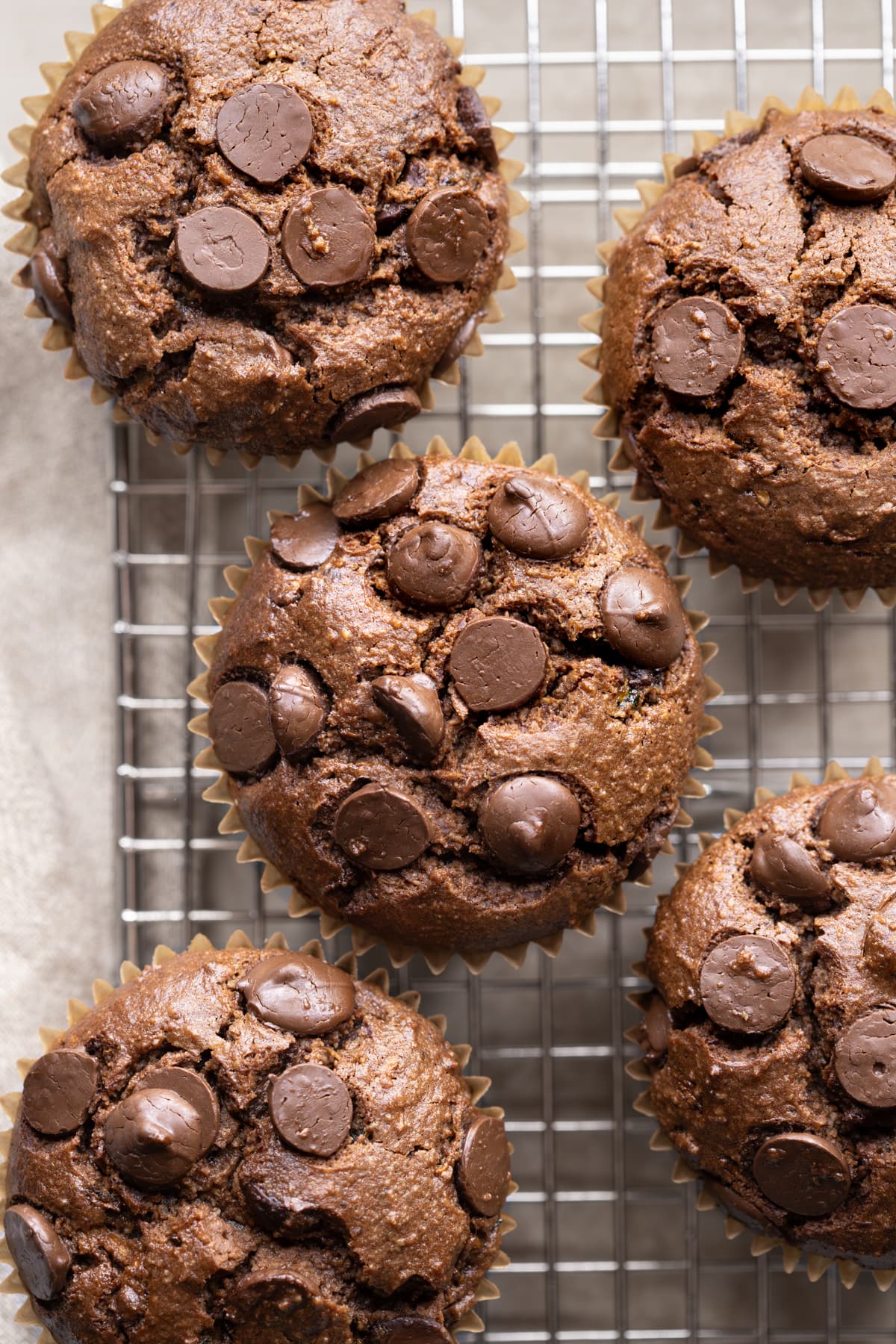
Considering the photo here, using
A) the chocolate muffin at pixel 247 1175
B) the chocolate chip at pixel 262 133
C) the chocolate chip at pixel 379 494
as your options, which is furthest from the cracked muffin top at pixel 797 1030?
the chocolate chip at pixel 262 133

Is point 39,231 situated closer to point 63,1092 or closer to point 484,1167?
point 63,1092

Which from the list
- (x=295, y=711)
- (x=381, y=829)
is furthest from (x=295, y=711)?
(x=381, y=829)

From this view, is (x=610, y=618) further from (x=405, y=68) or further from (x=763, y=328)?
(x=405, y=68)

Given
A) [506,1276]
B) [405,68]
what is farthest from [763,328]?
[506,1276]

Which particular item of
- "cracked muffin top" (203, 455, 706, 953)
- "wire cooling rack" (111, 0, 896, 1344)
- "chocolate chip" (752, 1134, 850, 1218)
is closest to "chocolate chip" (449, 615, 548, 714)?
"cracked muffin top" (203, 455, 706, 953)

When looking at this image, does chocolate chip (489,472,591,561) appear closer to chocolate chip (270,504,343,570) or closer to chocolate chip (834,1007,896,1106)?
chocolate chip (270,504,343,570)

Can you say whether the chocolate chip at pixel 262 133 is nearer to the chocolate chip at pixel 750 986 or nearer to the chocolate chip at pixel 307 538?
the chocolate chip at pixel 307 538
